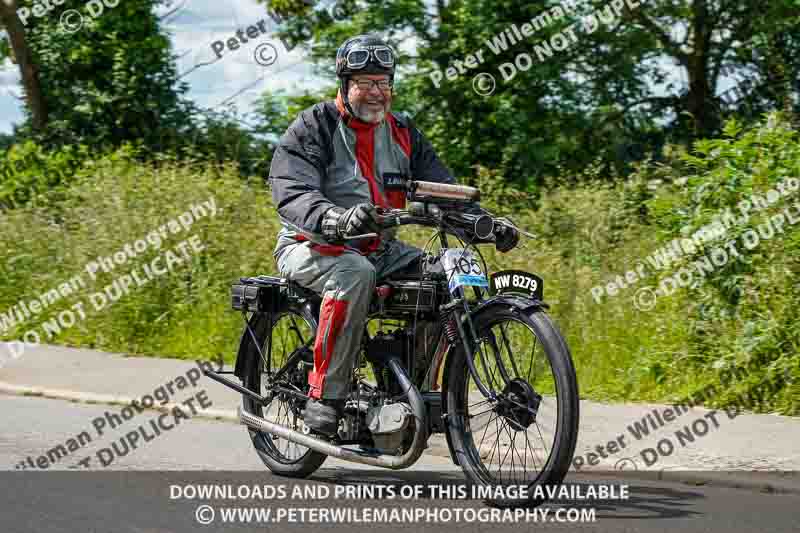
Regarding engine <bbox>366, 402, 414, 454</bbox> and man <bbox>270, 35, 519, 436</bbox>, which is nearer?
engine <bbox>366, 402, 414, 454</bbox>

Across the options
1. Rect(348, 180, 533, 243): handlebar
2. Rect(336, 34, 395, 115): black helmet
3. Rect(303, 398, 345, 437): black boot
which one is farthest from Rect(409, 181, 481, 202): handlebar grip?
Rect(303, 398, 345, 437): black boot

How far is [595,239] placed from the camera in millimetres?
12273

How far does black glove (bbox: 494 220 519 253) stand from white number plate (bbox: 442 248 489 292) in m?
0.21

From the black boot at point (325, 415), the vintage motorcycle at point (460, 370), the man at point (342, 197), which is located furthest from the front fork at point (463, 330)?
the black boot at point (325, 415)

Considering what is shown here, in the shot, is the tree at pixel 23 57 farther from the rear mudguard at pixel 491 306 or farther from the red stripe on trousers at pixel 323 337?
the rear mudguard at pixel 491 306

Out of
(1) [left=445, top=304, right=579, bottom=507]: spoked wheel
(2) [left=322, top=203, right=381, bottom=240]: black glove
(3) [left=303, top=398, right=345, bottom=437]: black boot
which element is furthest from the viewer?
(3) [left=303, top=398, right=345, bottom=437]: black boot

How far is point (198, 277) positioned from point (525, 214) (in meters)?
3.68

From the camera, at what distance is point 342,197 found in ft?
20.6

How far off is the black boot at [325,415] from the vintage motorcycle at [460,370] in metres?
0.05

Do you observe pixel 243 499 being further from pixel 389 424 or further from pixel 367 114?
pixel 367 114

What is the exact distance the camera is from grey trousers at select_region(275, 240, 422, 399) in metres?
5.99

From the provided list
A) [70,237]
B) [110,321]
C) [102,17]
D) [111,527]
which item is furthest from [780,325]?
[102,17]

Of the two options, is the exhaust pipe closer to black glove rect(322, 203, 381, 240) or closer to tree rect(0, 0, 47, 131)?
black glove rect(322, 203, 381, 240)

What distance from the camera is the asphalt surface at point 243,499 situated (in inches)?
225
